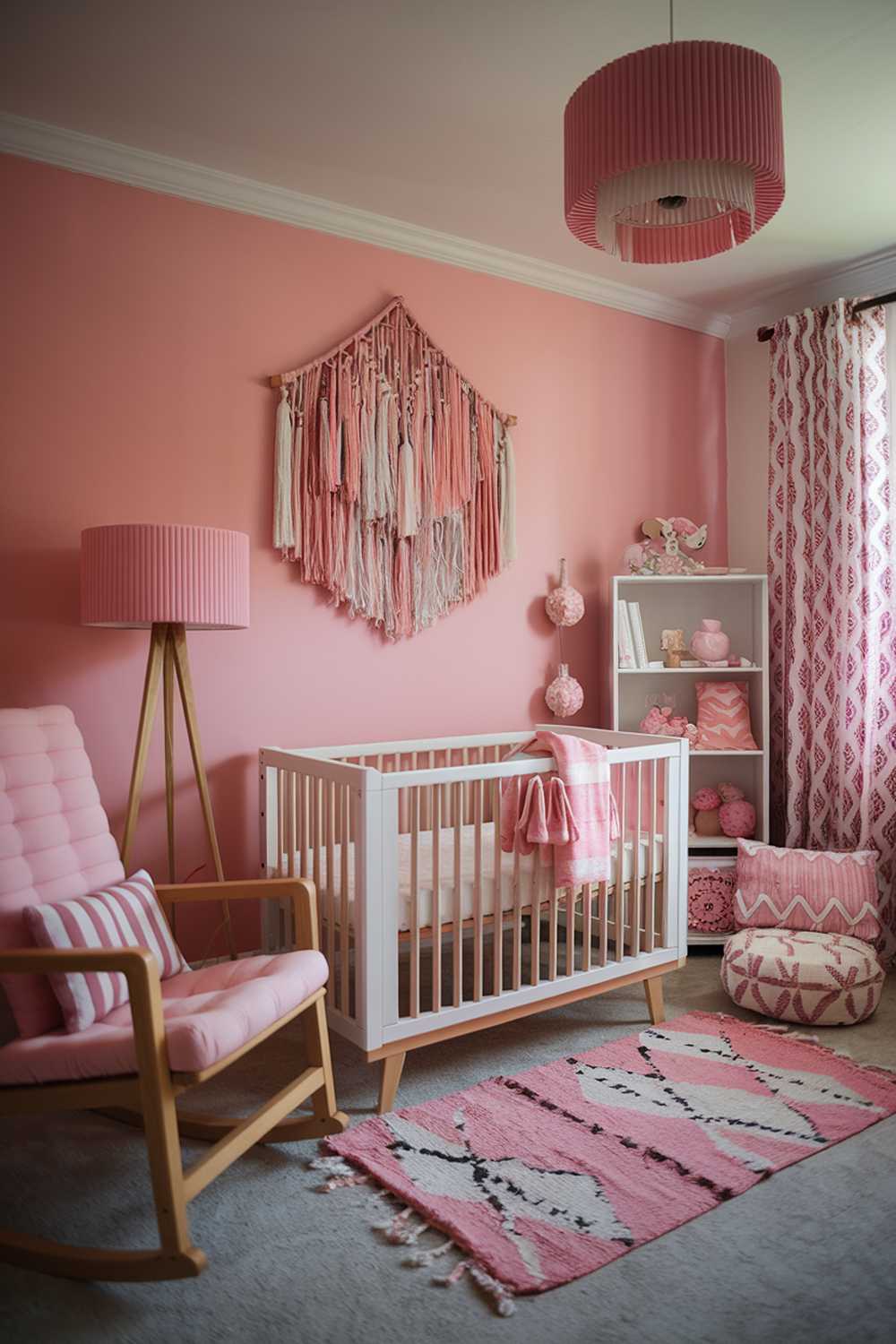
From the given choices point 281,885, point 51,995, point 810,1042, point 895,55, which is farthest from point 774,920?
point 895,55

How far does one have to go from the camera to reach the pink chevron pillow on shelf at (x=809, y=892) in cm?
293

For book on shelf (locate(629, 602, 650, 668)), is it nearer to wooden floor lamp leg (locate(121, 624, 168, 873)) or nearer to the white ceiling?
the white ceiling

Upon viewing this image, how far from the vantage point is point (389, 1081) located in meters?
2.09

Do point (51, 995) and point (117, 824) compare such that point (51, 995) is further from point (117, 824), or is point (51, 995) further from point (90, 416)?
point (90, 416)

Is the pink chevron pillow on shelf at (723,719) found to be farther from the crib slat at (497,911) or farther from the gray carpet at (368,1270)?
the gray carpet at (368,1270)

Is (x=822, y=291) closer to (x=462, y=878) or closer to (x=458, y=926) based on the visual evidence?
(x=462, y=878)

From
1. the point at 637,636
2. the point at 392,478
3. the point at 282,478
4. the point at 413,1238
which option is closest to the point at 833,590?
the point at 637,636

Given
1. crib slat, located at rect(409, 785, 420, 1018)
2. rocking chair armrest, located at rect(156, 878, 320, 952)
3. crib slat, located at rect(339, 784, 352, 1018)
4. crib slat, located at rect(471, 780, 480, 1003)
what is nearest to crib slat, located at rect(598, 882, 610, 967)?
crib slat, located at rect(471, 780, 480, 1003)

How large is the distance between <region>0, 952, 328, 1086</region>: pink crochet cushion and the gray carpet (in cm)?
31

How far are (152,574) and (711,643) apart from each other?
84.9 inches

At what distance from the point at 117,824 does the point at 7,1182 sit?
3.25 feet

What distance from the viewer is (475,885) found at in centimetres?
225

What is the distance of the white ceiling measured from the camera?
2047 millimetres

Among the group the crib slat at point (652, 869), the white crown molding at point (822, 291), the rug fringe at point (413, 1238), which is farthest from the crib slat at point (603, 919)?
the white crown molding at point (822, 291)
